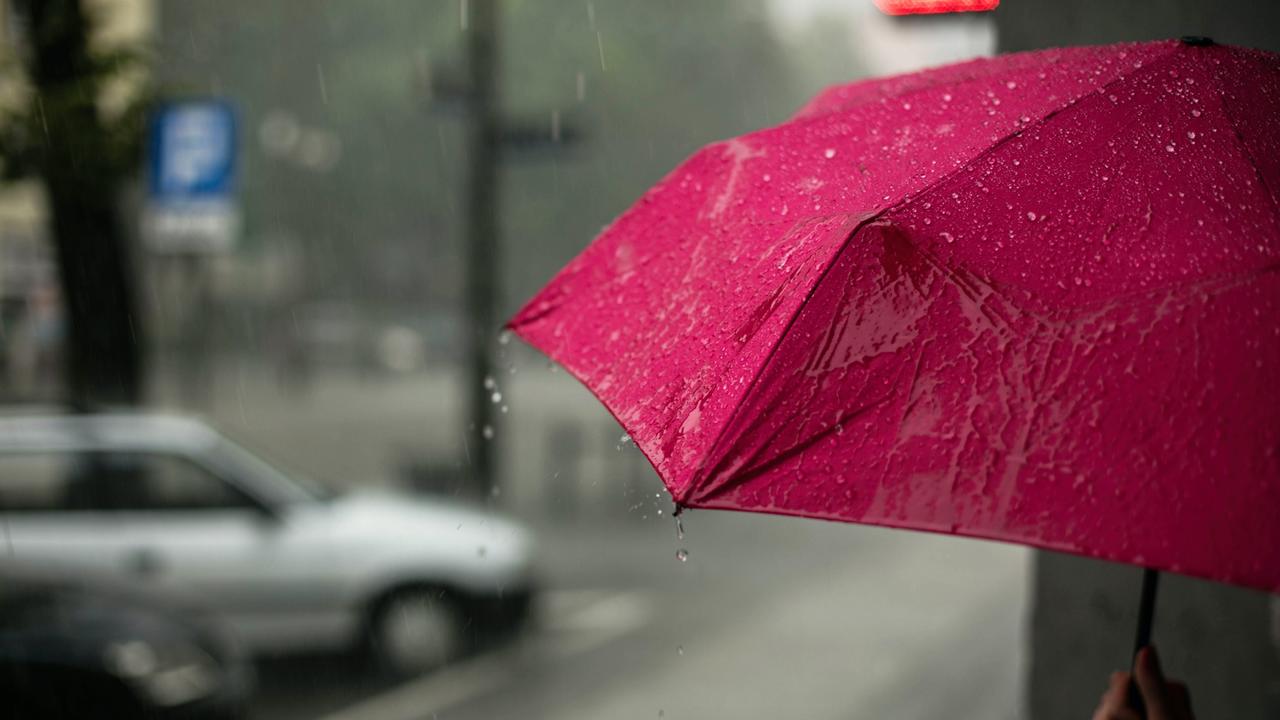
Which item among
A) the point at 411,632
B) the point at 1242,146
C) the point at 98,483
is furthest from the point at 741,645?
the point at 1242,146

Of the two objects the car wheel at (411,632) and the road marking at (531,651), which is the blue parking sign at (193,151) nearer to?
the car wheel at (411,632)

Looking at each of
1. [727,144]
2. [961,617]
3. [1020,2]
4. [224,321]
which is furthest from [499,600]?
[224,321]

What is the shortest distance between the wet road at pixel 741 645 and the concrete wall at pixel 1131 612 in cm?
237

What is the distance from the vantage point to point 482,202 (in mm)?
11633

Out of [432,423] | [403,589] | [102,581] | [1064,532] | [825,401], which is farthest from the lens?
[432,423]

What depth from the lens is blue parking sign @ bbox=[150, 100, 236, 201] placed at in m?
8.73

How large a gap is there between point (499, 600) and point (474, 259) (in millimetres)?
4388

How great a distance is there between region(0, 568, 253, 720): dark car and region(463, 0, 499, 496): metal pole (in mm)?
5118

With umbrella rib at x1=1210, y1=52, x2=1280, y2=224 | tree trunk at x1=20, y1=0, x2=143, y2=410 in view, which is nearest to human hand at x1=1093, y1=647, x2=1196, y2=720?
umbrella rib at x1=1210, y1=52, x2=1280, y2=224

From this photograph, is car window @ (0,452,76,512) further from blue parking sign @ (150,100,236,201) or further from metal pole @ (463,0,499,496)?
metal pole @ (463,0,499,496)

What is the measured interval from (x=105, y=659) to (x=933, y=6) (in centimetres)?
430

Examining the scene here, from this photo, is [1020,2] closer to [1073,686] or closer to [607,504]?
[1073,686]

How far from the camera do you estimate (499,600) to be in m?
8.05

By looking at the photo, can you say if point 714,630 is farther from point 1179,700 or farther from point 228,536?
point 1179,700
